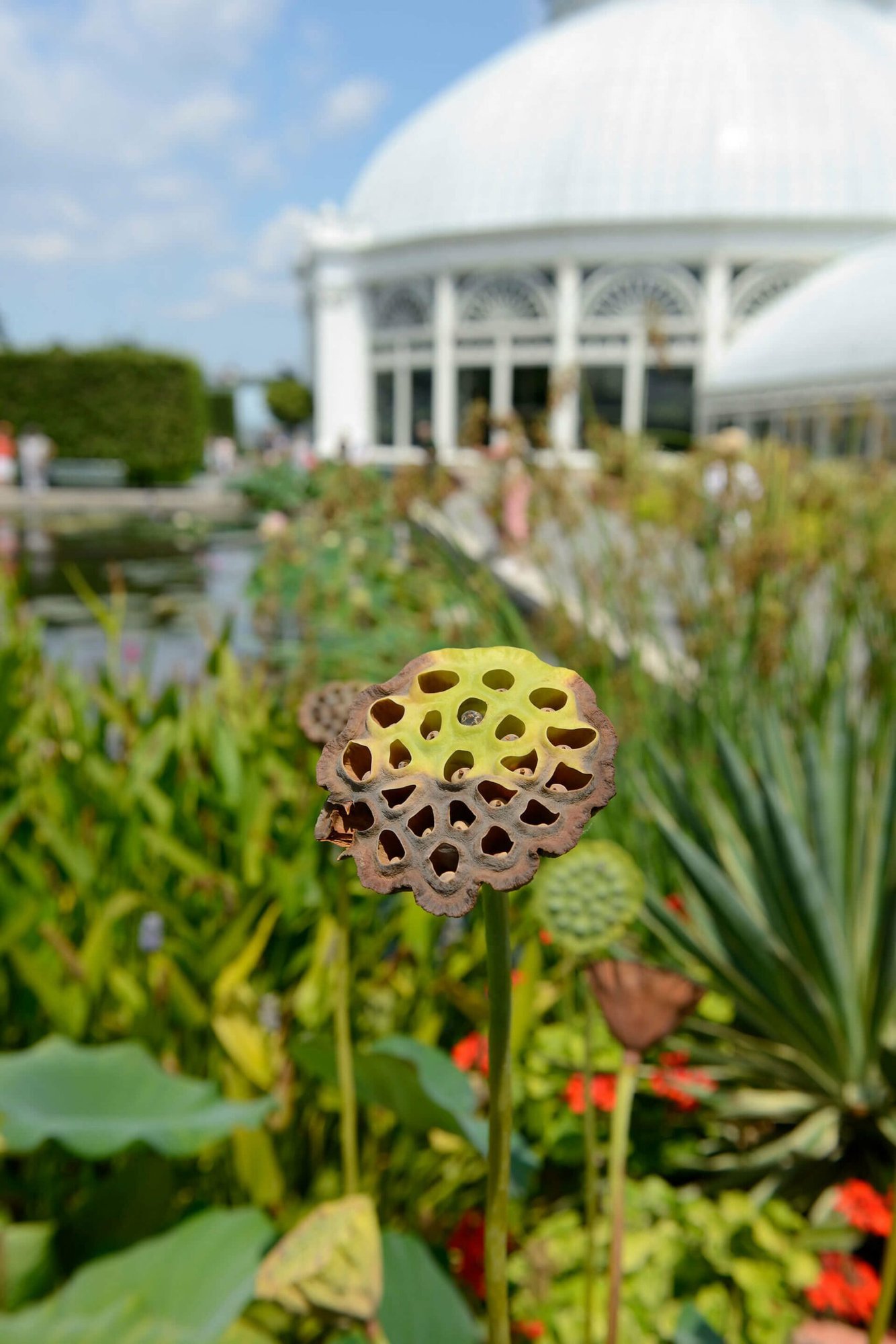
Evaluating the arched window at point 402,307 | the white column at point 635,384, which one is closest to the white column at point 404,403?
the arched window at point 402,307

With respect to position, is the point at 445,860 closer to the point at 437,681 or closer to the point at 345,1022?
the point at 437,681

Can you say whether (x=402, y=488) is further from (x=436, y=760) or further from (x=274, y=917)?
(x=436, y=760)

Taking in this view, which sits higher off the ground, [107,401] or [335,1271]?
[107,401]

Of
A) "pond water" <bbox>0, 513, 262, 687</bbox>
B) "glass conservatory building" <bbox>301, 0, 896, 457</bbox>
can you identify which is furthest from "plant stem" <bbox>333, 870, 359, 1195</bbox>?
"glass conservatory building" <bbox>301, 0, 896, 457</bbox>

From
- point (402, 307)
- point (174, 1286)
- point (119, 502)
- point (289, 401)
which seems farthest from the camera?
point (289, 401)

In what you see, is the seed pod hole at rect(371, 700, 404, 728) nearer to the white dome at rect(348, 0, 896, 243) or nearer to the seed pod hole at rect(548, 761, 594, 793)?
the seed pod hole at rect(548, 761, 594, 793)

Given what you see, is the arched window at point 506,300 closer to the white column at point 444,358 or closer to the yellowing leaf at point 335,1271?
the white column at point 444,358

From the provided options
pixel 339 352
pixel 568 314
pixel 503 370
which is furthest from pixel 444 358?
→ pixel 339 352
